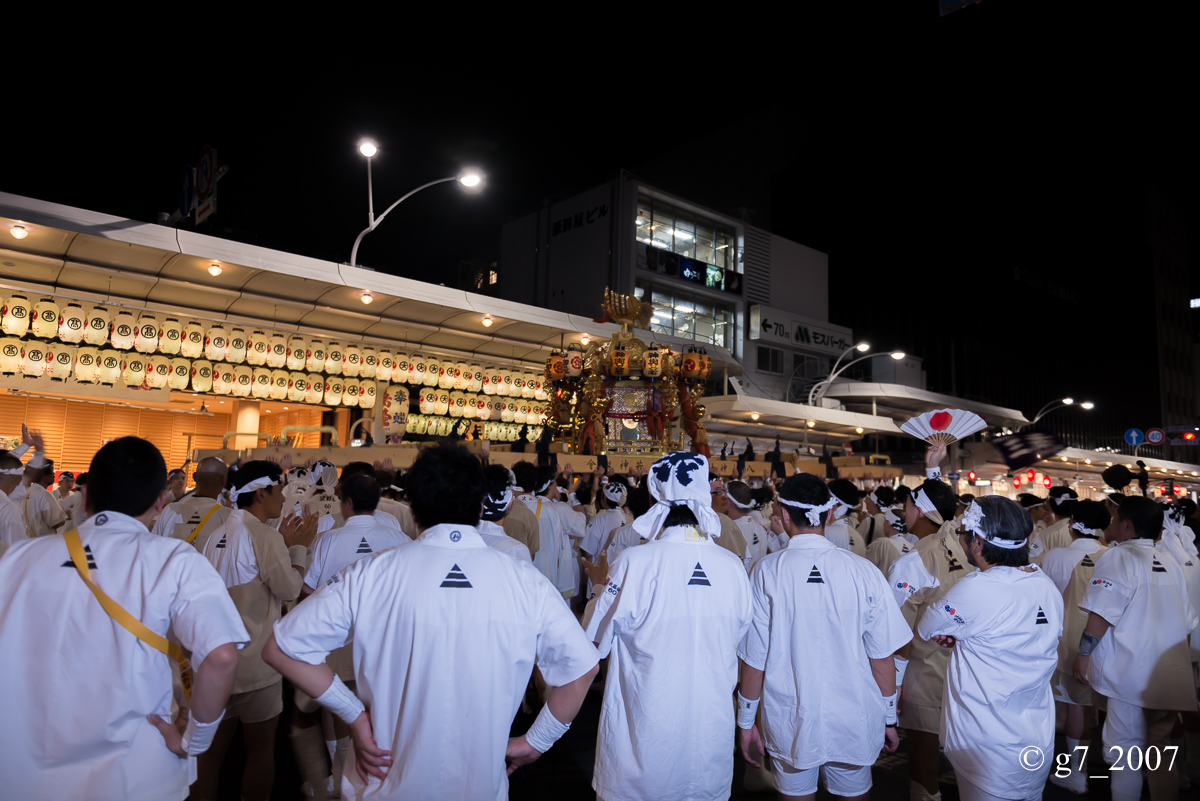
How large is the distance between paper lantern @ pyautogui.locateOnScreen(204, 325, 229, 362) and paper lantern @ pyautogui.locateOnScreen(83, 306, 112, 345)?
170 cm

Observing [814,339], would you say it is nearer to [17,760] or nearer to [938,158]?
[938,158]

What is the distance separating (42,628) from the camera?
216 cm

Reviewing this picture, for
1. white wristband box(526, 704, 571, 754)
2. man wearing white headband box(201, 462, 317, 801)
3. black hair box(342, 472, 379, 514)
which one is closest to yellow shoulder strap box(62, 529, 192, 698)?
white wristband box(526, 704, 571, 754)

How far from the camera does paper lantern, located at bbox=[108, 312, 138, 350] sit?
1289 centimetres

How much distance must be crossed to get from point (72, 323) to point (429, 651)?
1331cm

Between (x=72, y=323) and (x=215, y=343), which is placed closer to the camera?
(x=72, y=323)

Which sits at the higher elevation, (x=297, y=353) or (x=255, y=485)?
(x=297, y=353)

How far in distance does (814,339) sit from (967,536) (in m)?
34.4

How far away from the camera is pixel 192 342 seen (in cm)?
1386

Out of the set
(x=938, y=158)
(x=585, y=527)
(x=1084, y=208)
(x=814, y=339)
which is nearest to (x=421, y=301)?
(x=585, y=527)

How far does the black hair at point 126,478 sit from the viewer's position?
233 centimetres

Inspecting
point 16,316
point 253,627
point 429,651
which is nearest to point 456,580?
point 429,651

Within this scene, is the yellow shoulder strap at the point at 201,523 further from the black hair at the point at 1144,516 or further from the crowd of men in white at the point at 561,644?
the black hair at the point at 1144,516

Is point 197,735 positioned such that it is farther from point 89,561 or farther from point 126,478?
point 126,478
